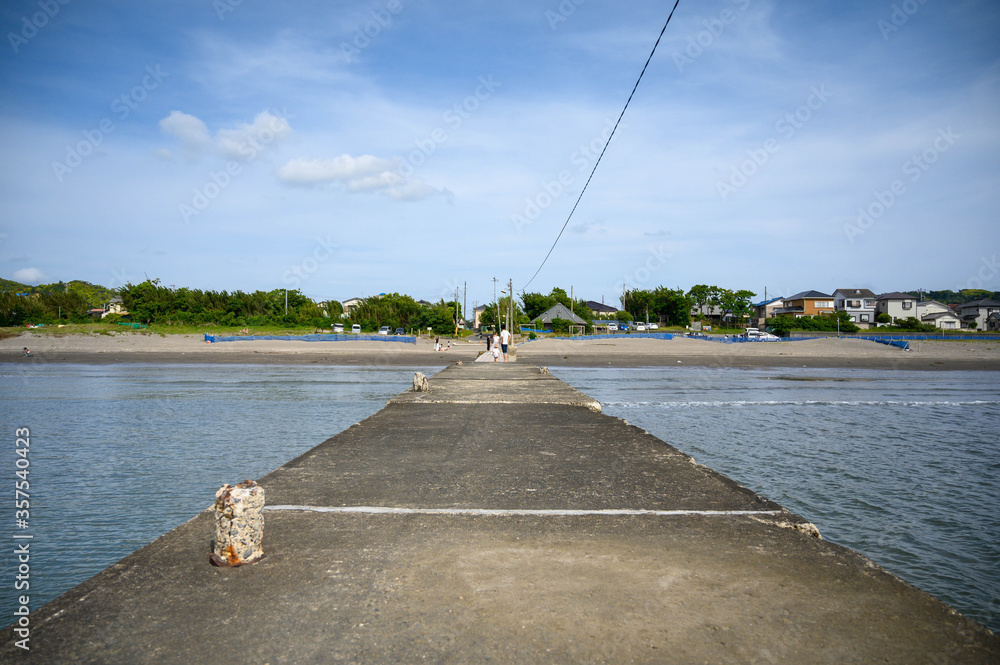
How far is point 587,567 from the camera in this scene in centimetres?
338

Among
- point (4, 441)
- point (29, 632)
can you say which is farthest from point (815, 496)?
point (4, 441)

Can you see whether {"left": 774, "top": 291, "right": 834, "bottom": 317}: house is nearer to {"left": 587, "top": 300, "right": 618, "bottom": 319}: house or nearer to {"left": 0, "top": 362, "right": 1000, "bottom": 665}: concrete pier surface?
{"left": 587, "top": 300, "right": 618, "bottom": 319}: house

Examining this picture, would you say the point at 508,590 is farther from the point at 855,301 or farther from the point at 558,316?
the point at 855,301

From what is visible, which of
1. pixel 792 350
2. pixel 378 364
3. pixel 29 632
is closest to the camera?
pixel 29 632

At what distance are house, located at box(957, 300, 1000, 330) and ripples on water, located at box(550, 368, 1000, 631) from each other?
252 feet

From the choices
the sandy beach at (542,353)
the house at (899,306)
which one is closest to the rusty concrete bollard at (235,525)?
the sandy beach at (542,353)

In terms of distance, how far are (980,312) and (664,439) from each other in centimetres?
9793

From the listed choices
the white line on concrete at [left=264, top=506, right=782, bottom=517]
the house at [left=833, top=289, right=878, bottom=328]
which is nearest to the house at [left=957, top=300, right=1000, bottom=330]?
the house at [left=833, top=289, right=878, bottom=328]

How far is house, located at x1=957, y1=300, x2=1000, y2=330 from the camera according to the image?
8200 cm

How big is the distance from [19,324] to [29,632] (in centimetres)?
6460

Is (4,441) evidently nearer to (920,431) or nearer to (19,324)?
(920,431)

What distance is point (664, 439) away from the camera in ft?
36.8

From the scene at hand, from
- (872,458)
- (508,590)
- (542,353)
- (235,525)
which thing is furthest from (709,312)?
(235,525)

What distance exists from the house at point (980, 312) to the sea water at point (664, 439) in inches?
3052
